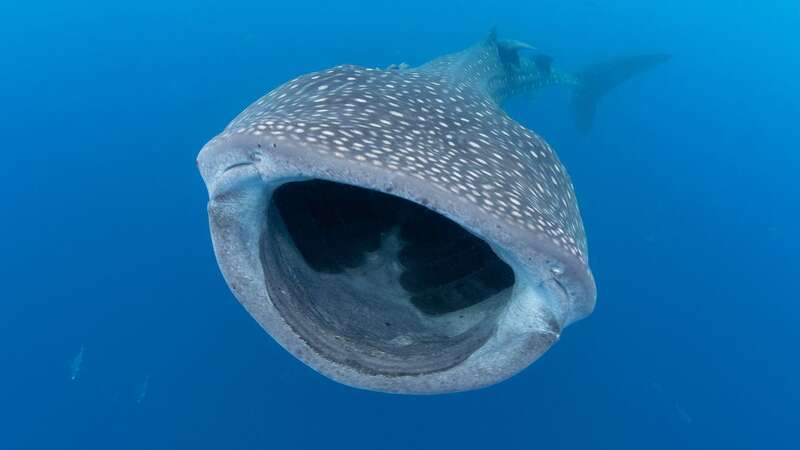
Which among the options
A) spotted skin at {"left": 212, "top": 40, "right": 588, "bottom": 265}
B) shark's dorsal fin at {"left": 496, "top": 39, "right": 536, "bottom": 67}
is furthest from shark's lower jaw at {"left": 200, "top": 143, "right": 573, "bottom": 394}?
shark's dorsal fin at {"left": 496, "top": 39, "right": 536, "bottom": 67}

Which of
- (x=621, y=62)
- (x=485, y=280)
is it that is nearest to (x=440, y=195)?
(x=485, y=280)

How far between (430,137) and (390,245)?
78.0 inches

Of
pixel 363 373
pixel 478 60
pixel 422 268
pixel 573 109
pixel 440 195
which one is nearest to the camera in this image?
pixel 440 195

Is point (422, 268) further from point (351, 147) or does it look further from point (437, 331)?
point (351, 147)

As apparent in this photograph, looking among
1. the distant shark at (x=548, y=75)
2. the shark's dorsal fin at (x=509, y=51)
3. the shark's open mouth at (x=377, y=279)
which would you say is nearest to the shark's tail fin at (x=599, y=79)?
the distant shark at (x=548, y=75)

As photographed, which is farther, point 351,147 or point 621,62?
point 621,62

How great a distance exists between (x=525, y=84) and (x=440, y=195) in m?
7.78

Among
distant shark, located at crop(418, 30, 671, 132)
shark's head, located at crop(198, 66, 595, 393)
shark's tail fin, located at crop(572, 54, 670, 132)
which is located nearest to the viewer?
shark's head, located at crop(198, 66, 595, 393)

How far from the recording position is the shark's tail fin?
480 inches

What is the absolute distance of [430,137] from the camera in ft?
8.95

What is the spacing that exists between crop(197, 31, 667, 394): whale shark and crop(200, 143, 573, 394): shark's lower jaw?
0.03 ft

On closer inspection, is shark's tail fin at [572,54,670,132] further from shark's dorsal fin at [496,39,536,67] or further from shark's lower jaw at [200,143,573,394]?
shark's lower jaw at [200,143,573,394]

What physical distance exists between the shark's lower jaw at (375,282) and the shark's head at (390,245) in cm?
1

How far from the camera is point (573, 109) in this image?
12.3 m
